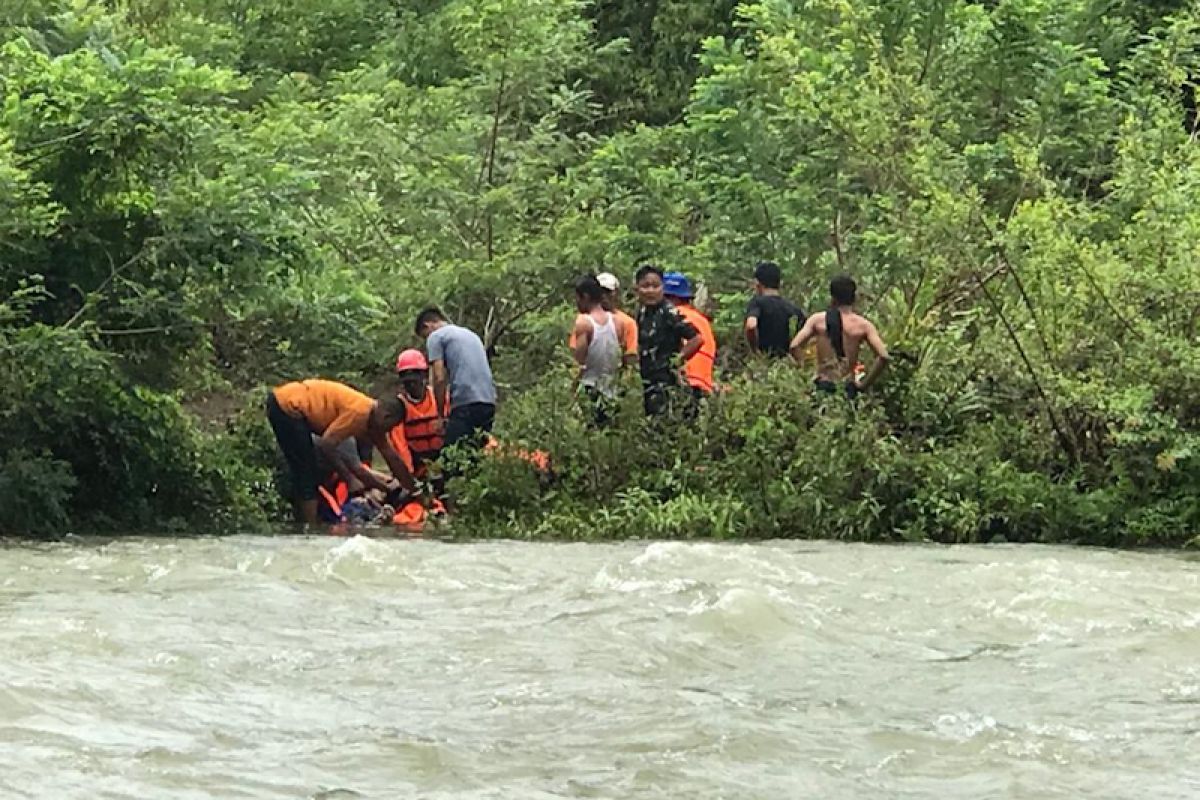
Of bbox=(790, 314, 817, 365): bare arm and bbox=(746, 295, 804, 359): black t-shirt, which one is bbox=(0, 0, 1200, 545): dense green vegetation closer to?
bbox=(790, 314, 817, 365): bare arm

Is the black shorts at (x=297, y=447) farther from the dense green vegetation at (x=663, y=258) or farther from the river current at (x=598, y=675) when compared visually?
the river current at (x=598, y=675)

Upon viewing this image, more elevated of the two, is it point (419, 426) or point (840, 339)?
point (840, 339)

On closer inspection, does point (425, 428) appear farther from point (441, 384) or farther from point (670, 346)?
point (670, 346)

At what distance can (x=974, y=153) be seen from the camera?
1614 cm

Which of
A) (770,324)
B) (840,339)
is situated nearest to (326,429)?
(770,324)

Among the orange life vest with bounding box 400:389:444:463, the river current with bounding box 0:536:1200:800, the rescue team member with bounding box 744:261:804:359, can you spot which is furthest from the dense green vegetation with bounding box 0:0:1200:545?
the river current with bounding box 0:536:1200:800

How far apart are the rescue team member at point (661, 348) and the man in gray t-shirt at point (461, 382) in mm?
1158

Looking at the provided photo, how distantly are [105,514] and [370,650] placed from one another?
17.4 feet

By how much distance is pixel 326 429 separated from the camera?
13.1m

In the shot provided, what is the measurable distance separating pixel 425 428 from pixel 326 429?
736mm

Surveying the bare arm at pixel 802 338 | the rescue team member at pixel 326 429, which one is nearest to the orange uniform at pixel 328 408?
the rescue team member at pixel 326 429

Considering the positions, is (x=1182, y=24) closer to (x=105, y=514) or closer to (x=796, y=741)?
(x=105, y=514)

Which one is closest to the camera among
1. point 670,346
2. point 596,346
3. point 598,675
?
point 598,675

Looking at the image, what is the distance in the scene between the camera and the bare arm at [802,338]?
12.8 meters
